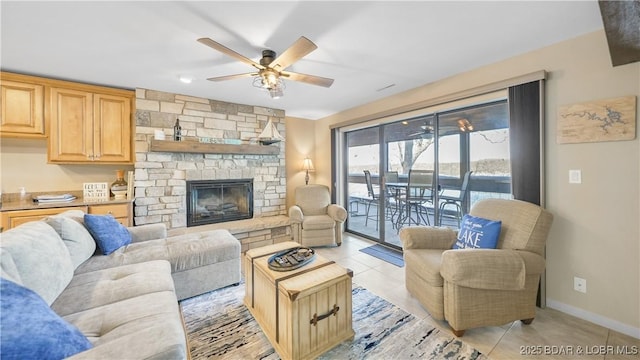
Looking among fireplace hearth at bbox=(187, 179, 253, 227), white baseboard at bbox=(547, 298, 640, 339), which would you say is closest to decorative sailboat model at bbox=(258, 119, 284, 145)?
fireplace hearth at bbox=(187, 179, 253, 227)

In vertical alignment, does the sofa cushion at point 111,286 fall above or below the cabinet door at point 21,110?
below

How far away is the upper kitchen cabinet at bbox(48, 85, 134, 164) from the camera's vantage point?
2844mm

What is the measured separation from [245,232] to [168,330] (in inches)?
104

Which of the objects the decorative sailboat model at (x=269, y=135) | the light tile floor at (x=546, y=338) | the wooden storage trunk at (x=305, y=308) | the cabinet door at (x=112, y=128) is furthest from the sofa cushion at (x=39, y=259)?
the decorative sailboat model at (x=269, y=135)

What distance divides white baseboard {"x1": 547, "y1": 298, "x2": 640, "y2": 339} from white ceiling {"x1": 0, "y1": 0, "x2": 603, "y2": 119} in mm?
2284

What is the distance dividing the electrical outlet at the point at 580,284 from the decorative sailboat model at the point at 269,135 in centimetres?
389

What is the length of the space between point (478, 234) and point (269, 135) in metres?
3.19

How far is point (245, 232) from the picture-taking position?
371 cm

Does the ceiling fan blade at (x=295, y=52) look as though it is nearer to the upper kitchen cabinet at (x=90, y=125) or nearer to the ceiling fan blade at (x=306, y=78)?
the ceiling fan blade at (x=306, y=78)

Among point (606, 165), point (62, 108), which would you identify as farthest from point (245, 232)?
point (606, 165)

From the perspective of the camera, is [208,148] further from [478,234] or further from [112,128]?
[478,234]

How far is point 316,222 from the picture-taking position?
3.74 meters

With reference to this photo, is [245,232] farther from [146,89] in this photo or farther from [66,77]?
[66,77]

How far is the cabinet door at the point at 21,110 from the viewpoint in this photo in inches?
102
